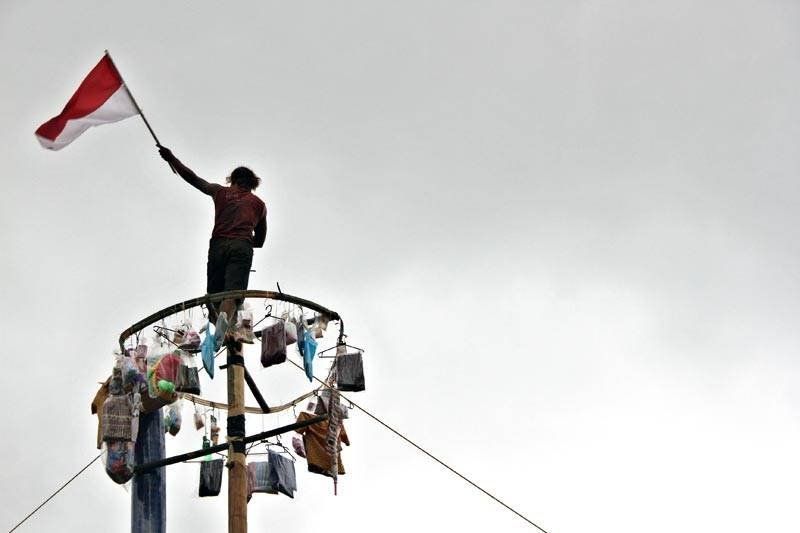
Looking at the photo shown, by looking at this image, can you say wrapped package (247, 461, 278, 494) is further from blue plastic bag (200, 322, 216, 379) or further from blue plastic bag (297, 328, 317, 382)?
blue plastic bag (200, 322, 216, 379)

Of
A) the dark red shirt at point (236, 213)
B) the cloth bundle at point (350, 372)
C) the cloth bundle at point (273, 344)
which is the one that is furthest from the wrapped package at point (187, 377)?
the cloth bundle at point (350, 372)

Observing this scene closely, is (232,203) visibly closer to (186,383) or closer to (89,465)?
(186,383)

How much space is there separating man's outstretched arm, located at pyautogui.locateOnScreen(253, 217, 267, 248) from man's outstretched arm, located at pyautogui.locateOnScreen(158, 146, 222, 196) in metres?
0.78

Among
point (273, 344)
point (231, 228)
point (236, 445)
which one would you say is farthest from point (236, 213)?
point (236, 445)

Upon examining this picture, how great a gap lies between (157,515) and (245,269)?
347cm

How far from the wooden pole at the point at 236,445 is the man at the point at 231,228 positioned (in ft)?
1.44

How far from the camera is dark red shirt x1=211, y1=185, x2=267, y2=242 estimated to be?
1812 cm

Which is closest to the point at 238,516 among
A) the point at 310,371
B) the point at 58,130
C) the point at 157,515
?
the point at 157,515

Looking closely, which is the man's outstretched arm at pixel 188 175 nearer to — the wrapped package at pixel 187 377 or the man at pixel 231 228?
the man at pixel 231 228

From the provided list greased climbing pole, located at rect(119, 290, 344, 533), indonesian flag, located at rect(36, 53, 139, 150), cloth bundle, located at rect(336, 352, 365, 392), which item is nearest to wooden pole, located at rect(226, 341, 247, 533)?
greased climbing pole, located at rect(119, 290, 344, 533)

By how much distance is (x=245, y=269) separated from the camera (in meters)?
17.9

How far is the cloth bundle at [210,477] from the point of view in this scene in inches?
757

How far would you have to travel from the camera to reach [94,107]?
18.8m

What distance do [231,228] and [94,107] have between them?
Result: 2.77 m
